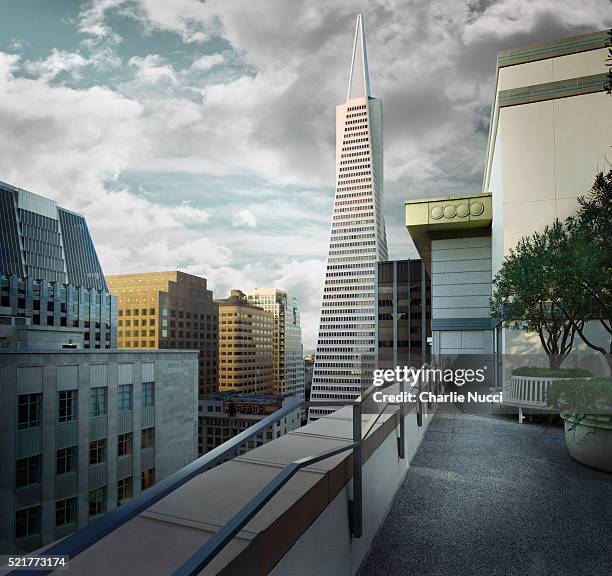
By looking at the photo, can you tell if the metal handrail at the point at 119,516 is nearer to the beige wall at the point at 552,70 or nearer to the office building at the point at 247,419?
the office building at the point at 247,419

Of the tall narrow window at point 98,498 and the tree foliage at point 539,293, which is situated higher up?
the tree foliage at point 539,293

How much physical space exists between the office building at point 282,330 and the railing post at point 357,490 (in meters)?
40.0

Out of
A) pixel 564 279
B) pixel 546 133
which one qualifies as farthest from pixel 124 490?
pixel 546 133

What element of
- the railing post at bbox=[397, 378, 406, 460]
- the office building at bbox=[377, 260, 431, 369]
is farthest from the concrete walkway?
the office building at bbox=[377, 260, 431, 369]

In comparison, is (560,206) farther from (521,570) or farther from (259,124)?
(259,124)

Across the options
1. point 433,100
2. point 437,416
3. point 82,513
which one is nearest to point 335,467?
point 437,416

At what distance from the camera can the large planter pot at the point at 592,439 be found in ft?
12.4

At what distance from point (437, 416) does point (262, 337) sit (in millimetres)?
34954

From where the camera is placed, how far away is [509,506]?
317cm

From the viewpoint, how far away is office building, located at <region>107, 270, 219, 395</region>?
25.6 metres

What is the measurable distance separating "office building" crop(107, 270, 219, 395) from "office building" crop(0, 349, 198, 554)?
1748mm

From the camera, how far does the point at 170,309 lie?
25938 mm

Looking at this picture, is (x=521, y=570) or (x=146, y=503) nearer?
(x=146, y=503)

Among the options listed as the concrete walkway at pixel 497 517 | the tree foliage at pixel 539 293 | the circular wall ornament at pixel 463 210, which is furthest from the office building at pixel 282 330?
the concrete walkway at pixel 497 517
